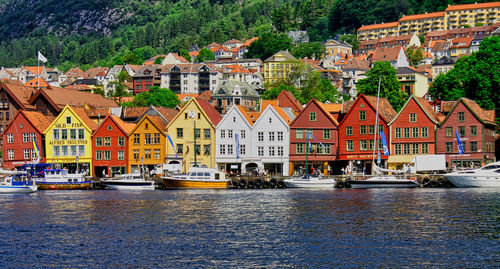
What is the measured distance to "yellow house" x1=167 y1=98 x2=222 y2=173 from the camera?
365 feet

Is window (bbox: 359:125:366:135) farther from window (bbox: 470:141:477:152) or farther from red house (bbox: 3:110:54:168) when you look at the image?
red house (bbox: 3:110:54:168)

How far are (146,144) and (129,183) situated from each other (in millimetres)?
16579

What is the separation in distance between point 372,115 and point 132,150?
1461 inches

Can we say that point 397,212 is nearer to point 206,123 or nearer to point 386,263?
point 386,263

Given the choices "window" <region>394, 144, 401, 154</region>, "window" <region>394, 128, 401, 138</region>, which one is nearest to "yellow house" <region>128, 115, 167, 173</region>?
"window" <region>394, 128, 401, 138</region>

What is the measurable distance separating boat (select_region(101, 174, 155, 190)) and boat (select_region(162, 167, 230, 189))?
90.3 inches

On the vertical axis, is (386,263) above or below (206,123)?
below

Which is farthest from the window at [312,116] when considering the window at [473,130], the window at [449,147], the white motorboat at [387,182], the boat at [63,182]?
the boat at [63,182]

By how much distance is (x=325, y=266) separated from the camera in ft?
136

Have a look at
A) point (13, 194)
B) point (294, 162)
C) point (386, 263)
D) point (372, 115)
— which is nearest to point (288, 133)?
point (294, 162)

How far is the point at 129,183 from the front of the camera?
97062 millimetres

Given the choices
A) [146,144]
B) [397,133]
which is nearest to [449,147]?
[397,133]

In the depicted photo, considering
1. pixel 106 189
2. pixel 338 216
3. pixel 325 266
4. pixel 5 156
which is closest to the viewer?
pixel 325 266

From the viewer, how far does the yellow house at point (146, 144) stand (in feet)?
369
